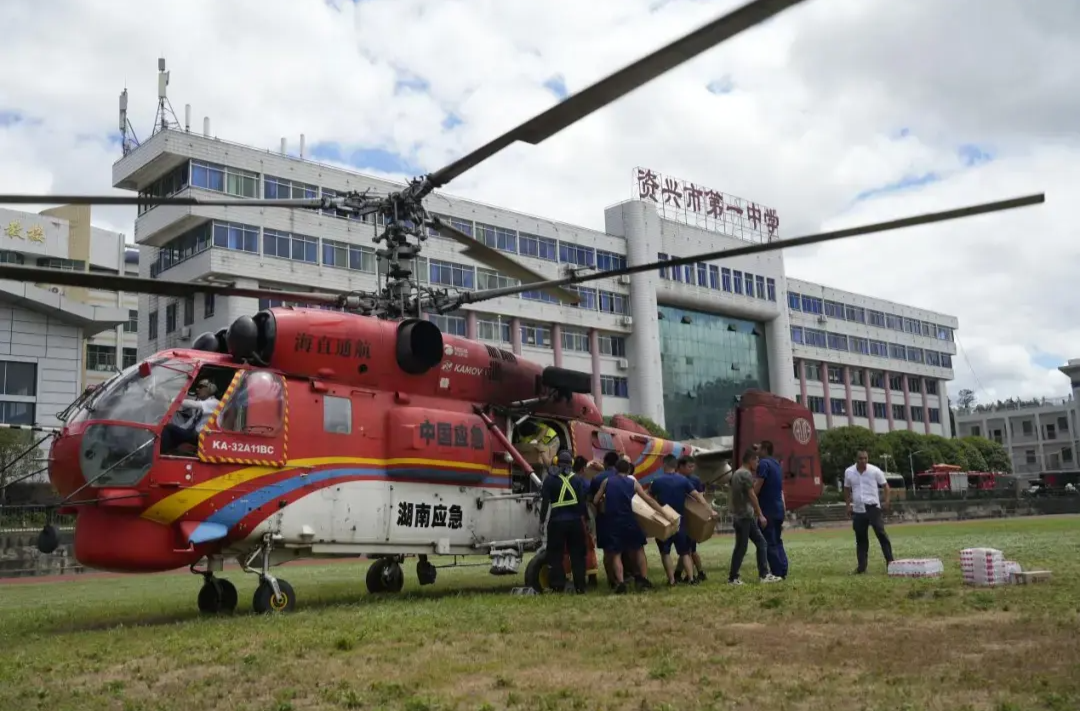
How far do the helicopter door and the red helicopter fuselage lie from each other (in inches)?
0.7

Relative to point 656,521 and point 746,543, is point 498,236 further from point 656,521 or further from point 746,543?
point 746,543

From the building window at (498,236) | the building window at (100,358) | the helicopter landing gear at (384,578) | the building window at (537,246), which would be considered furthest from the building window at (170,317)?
the helicopter landing gear at (384,578)

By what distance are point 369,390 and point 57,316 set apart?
4489 cm

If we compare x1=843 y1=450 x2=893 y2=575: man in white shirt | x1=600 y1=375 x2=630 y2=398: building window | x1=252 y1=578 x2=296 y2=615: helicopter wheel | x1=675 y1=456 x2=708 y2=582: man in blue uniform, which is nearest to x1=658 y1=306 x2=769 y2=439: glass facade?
x1=600 y1=375 x2=630 y2=398: building window

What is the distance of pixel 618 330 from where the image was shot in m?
67.4

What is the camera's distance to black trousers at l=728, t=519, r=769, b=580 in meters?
13.0

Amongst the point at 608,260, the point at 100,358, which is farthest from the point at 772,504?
the point at 100,358

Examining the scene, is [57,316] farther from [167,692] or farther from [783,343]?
[783,343]

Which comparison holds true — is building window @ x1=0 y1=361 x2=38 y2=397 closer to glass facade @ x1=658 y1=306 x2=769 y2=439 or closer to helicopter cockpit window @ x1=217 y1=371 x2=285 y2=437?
glass facade @ x1=658 y1=306 x2=769 y2=439

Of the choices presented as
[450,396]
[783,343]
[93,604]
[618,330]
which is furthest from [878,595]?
[783,343]

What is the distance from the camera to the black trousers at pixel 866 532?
540 inches

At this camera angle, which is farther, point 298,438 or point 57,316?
point 57,316

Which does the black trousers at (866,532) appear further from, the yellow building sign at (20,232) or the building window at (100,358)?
the building window at (100,358)

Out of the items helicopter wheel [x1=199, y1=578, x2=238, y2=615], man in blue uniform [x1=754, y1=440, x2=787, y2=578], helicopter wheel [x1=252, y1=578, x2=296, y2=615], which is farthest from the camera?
man in blue uniform [x1=754, y1=440, x2=787, y2=578]
